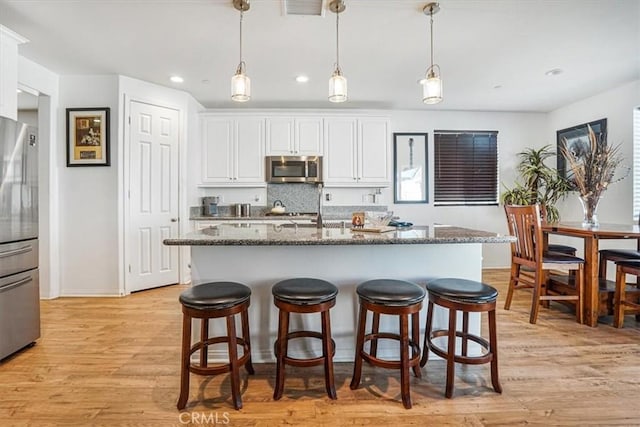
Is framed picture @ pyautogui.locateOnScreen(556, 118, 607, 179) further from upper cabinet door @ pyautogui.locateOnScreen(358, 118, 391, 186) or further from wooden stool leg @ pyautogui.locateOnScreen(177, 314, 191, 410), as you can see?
wooden stool leg @ pyautogui.locateOnScreen(177, 314, 191, 410)

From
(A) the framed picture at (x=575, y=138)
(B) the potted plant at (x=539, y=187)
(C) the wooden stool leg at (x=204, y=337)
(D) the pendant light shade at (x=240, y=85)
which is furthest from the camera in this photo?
(B) the potted plant at (x=539, y=187)

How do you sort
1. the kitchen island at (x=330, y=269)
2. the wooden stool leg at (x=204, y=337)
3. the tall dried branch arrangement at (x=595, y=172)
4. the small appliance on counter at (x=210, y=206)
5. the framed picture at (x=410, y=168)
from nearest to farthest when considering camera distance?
the wooden stool leg at (x=204, y=337) → the kitchen island at (x=330, y=269) → the tall dried branch arrangement at (x=595, y=172) → the small appliance on counter at (x=210, y=206) → the framed picture at (x=410, y=168)

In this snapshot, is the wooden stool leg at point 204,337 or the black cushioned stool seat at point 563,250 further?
the black cushioned stool seat at point 563,250

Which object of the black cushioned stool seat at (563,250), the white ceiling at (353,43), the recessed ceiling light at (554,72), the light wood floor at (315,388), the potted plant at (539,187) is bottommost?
the light wood floor at (315,388)

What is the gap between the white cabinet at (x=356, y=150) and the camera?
4.55 meters

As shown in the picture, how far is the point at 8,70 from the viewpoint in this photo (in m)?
2.57

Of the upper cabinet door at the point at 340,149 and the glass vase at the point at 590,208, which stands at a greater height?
the upper cabinet door at the point at 340,149

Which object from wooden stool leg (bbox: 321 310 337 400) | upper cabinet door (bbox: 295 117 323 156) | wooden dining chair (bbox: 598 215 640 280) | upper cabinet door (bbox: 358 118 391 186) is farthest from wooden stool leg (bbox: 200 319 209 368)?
wooden dining chair (bbox: 598 215 640 280)

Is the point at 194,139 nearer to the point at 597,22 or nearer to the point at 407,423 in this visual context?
the point at 407,423

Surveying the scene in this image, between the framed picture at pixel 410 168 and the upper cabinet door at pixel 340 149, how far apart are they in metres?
0.78

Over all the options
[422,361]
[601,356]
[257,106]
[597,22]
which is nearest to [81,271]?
[257,106]

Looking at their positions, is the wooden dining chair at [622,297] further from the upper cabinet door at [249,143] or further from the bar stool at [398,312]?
the upper cabinet door at [249,143]

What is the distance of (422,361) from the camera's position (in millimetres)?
2055

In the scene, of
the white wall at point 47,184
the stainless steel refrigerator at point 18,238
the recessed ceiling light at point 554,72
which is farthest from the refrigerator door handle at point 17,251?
the recessed ceiling light at point 554,72
